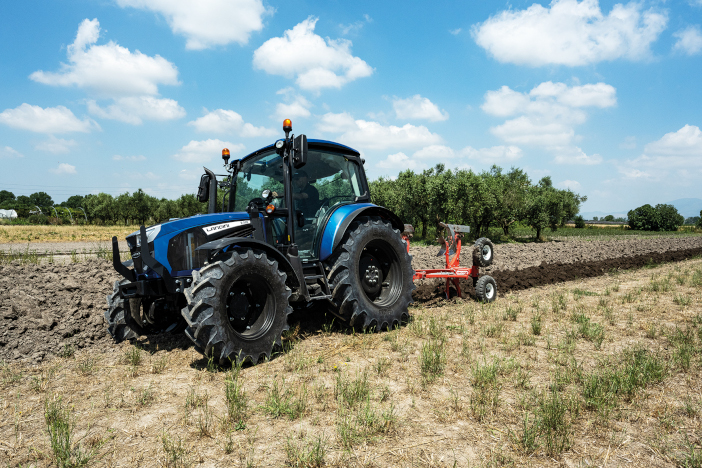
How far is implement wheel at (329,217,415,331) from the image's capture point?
200 inches

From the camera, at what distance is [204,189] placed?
19.0 feet

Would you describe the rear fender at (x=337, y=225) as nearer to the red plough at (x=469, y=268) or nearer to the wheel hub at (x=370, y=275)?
the wheel hub at (x=370, y=275)

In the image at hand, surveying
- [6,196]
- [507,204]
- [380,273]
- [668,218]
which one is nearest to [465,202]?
[507,204]

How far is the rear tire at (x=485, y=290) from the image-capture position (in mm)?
7555

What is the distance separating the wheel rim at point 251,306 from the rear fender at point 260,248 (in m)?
0.34

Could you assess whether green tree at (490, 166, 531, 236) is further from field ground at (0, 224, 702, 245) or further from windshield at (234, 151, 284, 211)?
windshield at (234, 151, 284, 211)

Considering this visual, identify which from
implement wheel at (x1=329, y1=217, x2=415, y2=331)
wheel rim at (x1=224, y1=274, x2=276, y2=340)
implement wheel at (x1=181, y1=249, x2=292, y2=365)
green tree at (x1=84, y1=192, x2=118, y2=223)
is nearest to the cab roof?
implement wheel at (x1=329, y1=217, x2=415, y2=331)

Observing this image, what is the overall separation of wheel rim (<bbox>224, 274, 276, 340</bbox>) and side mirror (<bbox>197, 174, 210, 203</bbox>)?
2002 millimetres

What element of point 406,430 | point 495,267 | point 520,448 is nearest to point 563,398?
point 520,448

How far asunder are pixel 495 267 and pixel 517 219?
2590 centimetres

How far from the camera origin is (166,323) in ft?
17.2

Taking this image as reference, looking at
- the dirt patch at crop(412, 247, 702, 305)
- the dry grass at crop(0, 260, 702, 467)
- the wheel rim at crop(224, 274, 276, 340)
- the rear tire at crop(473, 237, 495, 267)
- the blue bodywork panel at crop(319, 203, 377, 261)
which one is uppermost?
the blue bodywork panel at crop(319, 203, 377, 261)

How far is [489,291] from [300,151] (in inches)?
193

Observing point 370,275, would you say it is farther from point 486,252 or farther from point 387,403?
point 486,252
